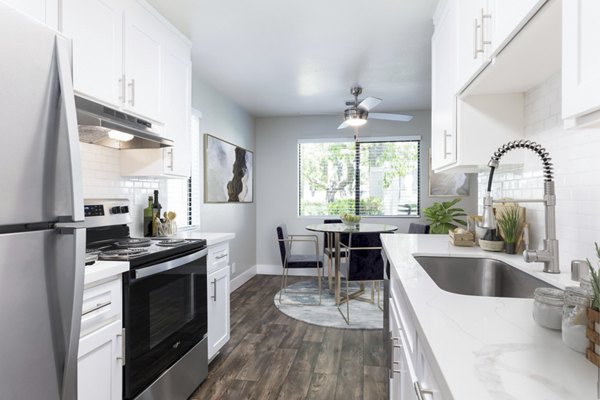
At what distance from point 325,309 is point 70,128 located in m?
3.32

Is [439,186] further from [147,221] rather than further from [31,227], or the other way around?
[31,227]

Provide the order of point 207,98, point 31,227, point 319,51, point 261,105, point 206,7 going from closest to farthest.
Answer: point 31,227 → point 206,7 → point 319,51 → point 207,98 → point 261,105

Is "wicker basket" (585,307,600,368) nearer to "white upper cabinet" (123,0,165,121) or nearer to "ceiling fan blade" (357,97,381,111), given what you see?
"white upper cabinet" (123,0,165,121)

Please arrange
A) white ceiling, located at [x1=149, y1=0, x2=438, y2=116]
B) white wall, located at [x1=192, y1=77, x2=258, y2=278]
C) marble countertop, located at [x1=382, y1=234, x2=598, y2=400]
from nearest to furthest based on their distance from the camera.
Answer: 1. marble countertop, located at [x1=382, y1=234, x2=598, y2=400]
2. white ceiling, located at [x1=149, y1=0, x2=438, y2=116]
3. white wall, located at [x1=192, y1=77, x2=258, y2=278]

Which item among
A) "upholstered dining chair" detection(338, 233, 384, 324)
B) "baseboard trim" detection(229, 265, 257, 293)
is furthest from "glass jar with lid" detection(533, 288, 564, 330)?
"baseboard trim" detection(229, 265, 257, 293)

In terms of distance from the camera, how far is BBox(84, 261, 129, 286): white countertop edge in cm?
137

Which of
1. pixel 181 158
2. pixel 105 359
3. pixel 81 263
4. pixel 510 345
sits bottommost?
pixel 105 359

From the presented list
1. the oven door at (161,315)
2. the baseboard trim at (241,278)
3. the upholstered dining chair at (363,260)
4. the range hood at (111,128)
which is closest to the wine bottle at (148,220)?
the range hood at (111,128)

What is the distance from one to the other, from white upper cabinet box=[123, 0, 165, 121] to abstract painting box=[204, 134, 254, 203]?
1.56 m

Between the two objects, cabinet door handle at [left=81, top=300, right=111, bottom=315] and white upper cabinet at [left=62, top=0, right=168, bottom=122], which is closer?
cabinet door handle at [left=81, top=300, right=111, bottom=315]

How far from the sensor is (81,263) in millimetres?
1010

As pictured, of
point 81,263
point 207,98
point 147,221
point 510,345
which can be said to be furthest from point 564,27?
point 207,98

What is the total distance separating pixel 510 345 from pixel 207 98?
3.84 metres

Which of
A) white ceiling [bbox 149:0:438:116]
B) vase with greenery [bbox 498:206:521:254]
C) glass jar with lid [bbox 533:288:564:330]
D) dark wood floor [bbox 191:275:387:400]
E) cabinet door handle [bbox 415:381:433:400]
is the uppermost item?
white ceiling [bbox 149:0:438:116]
